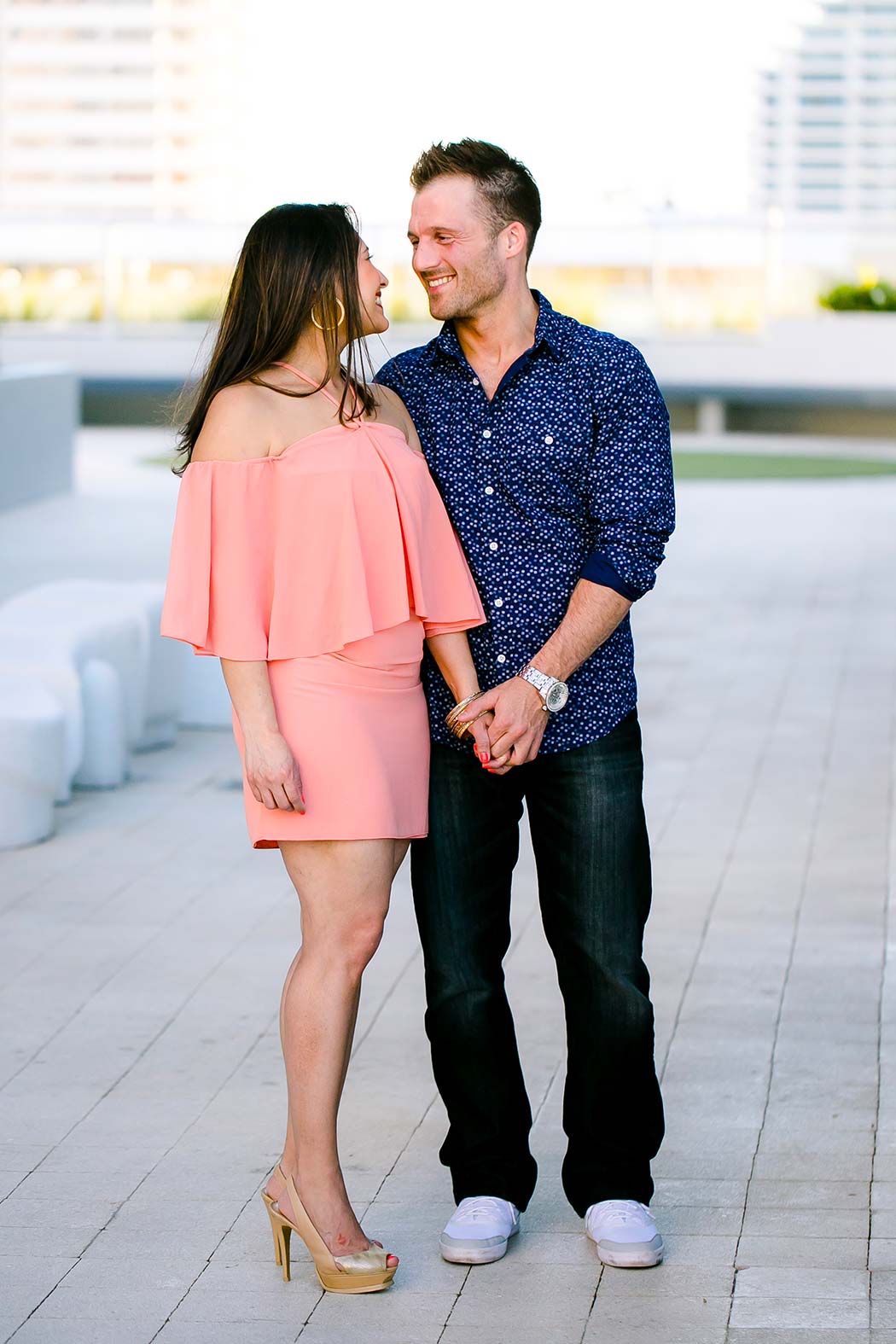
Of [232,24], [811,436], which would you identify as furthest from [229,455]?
[232,24]

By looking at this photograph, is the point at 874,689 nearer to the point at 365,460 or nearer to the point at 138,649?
the point at 138,649

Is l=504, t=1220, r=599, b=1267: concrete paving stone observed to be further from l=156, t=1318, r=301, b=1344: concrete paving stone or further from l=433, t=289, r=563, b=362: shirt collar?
l=433, t=289, r=563, b=362: shirt collar

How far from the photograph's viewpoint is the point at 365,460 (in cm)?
279

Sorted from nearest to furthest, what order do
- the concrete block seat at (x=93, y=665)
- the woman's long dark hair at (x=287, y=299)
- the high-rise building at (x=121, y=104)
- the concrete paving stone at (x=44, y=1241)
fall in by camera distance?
the woman's long dark hair at (x=287, y=299) < the concrete paving stone at (x=44, y=1241) < the concrete block seat at (x=93, y=665) < the high-rise building at (x=121, y=104)

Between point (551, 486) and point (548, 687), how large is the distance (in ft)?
1.00

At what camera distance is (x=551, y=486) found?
2947mm

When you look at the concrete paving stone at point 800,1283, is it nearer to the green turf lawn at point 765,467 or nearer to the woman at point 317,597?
the woman at point 317,597

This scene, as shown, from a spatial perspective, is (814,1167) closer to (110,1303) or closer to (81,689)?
(110,1303)


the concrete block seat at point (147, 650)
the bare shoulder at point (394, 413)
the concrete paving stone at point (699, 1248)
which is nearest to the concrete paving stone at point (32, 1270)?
the concrete paving stone at point (699, 1248)

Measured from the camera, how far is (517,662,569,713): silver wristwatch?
2898 mm

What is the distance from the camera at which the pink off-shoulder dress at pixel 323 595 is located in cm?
277

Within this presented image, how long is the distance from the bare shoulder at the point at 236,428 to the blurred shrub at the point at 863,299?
768 inches

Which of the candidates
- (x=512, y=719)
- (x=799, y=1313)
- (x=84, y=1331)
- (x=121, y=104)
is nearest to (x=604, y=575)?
(x=512, y=719)

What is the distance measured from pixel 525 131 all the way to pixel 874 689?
147 metres
